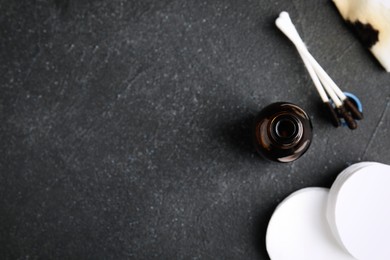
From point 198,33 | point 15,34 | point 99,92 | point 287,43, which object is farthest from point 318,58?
point 15,34

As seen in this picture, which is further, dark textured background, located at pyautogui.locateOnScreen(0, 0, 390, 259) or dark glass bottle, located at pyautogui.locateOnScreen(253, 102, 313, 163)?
dark textured background, located at pyautogui.locateOnScreen(0, 0, 390, 259)

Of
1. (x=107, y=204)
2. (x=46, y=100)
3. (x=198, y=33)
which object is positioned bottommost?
(x=107, y=204)

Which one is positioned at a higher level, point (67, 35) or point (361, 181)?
point (67, 35)

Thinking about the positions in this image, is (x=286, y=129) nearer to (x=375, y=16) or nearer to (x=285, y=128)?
(x=285, y=128)

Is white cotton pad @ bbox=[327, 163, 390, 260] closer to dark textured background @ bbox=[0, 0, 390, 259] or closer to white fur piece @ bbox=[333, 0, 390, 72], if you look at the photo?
dark textured background @ bbox=[0, 0, 390, 259]

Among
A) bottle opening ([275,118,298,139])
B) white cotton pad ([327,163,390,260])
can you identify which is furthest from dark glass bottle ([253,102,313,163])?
white cotton pad ([327,163,390,260])

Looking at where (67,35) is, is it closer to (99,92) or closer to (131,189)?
(99,92)

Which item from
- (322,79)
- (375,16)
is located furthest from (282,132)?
(375,16)
